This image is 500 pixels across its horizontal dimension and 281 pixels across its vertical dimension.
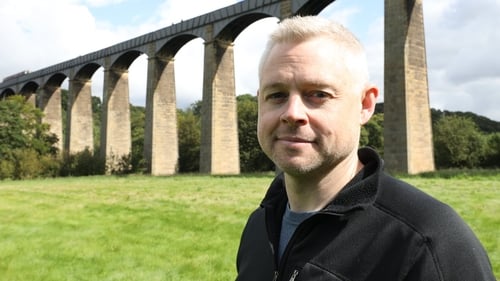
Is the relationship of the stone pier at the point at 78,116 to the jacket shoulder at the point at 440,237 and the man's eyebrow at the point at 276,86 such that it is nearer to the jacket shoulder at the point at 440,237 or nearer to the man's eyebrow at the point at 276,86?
the man's eyebrow at the point at 276,86

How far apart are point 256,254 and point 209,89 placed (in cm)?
2859

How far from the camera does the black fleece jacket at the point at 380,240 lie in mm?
1188

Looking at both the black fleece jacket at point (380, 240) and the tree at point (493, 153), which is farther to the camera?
the tree at point (493, 153)

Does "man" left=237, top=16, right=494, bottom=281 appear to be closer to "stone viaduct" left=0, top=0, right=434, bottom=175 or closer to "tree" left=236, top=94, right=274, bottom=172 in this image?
"stone viaduct" left=0, top=0, right=434, bottom=175

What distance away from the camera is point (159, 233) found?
29.7 feet

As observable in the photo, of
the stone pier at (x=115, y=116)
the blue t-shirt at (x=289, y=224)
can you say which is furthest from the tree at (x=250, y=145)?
the blue t-shirt at (x=289, y=224)

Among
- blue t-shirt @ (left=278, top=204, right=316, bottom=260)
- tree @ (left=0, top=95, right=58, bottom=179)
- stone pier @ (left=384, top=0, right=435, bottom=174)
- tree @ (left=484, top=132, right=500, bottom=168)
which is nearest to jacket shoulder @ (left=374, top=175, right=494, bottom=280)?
blue t-shirt @ (left=278, top=204, right=316, bottom=260)

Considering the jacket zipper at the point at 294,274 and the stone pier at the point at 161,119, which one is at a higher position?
the stone pier at the point at 161,119

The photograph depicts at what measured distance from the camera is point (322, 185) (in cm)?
149

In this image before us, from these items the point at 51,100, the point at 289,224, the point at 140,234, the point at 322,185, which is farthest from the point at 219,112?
the point at 322,185

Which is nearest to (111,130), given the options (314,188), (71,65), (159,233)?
(71,65)

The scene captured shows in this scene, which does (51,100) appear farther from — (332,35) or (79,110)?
(332,35)

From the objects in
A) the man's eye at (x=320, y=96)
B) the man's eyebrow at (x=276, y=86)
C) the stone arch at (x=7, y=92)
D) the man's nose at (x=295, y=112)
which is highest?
the stone arch at (x=7, y=92)

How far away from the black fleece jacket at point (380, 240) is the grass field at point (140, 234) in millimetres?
4983
